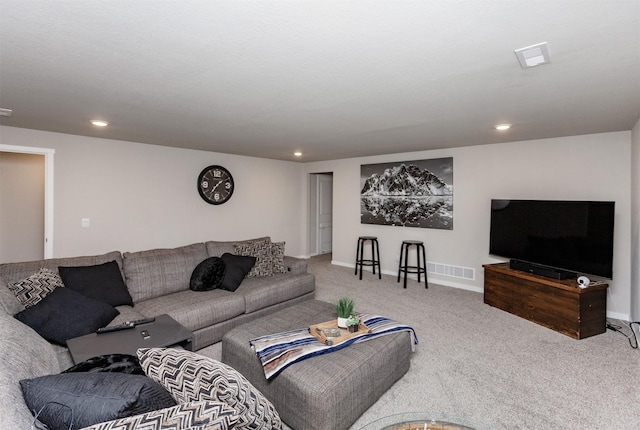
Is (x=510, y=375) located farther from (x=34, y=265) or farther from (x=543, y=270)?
(x=34, y=265)

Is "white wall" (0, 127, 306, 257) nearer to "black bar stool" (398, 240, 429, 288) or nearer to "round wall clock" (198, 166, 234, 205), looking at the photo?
"round wall clock" (198, 166, 234, 205)

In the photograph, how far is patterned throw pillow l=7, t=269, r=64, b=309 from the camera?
2.31 m

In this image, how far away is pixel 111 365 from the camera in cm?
164

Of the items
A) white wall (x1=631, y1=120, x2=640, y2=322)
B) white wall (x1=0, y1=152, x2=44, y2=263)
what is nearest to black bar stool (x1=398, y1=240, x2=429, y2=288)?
white wall (x1=631, y1=120, x2=640, y2=322)

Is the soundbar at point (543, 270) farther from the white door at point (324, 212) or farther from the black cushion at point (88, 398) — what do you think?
the white door at point (324, 212)

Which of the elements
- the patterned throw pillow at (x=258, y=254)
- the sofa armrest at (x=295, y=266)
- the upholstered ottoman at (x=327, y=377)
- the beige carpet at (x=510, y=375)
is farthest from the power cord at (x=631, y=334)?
the patterned throw pillow at (x=258, y=254)

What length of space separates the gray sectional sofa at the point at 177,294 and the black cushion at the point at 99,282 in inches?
3.9

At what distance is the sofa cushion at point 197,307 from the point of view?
2829 mm

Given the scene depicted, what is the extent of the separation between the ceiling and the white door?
163 inches

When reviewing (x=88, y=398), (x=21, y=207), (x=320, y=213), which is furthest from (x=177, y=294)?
(x=320, y=213)

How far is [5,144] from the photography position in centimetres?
362

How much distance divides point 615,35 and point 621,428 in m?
A: 2.28

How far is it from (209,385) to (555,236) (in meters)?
4.10

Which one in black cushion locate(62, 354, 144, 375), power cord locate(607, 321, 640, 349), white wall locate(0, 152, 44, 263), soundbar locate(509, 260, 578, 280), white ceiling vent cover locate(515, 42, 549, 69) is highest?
white ceiling vent cover locate(515, 42, 549, 69)
